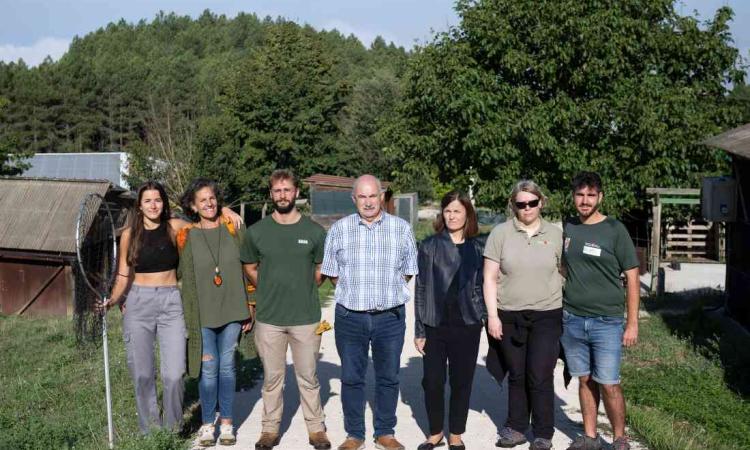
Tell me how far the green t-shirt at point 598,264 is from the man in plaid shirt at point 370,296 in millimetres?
1052

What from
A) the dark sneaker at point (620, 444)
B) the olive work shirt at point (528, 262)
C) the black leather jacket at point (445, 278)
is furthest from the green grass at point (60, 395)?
the dark sneaker at point (620, 444)

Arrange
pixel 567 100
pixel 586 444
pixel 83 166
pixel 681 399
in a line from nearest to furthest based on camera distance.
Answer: pixel 586 444, pixel 681 399, pixel 567 100, pixel 83 166

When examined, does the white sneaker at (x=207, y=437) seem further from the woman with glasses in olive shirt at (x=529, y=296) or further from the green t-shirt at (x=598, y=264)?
the green t-shirt at (x=598, y=264)

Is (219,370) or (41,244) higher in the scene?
(41,244)

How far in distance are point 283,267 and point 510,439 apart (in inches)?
76.0

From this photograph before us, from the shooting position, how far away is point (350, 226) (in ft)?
18.2

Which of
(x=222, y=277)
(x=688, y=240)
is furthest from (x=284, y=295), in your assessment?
(x=688, y=240)

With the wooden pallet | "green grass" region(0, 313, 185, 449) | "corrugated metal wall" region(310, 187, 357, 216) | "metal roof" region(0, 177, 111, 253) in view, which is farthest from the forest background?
"green grass" region(0, 313, 185, 449)

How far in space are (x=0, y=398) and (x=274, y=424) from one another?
3.99 meters

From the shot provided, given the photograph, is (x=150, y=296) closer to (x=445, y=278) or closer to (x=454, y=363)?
(x=445, y=278)

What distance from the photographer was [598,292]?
209 inches

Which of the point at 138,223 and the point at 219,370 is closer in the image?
the point at 138,223

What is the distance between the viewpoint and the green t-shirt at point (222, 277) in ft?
18.6

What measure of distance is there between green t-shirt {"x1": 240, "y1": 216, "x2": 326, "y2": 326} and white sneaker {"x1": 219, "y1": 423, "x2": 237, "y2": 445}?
0.81 metres
